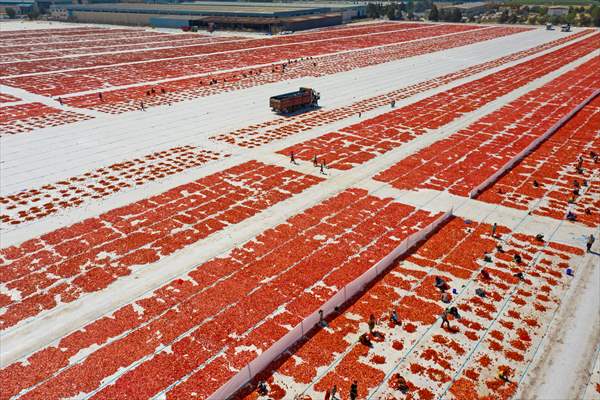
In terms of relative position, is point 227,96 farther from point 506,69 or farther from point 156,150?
point 506,69

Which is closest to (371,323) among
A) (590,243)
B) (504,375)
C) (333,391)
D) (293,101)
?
(333,391)

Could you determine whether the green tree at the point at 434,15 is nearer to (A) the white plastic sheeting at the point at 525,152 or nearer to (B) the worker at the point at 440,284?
(A) the white plastic sheeting at the point at 525,152

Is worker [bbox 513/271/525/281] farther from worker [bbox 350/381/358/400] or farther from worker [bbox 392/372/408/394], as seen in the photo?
worker [bbox 350/381/358/400]

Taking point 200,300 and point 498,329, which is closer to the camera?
point 498,329

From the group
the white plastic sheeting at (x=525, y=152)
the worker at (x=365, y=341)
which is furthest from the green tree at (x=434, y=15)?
the worker at (x=365, y=341)

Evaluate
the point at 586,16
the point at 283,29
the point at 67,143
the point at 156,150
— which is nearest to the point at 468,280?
the point at 156,150

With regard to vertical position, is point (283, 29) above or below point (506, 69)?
above
